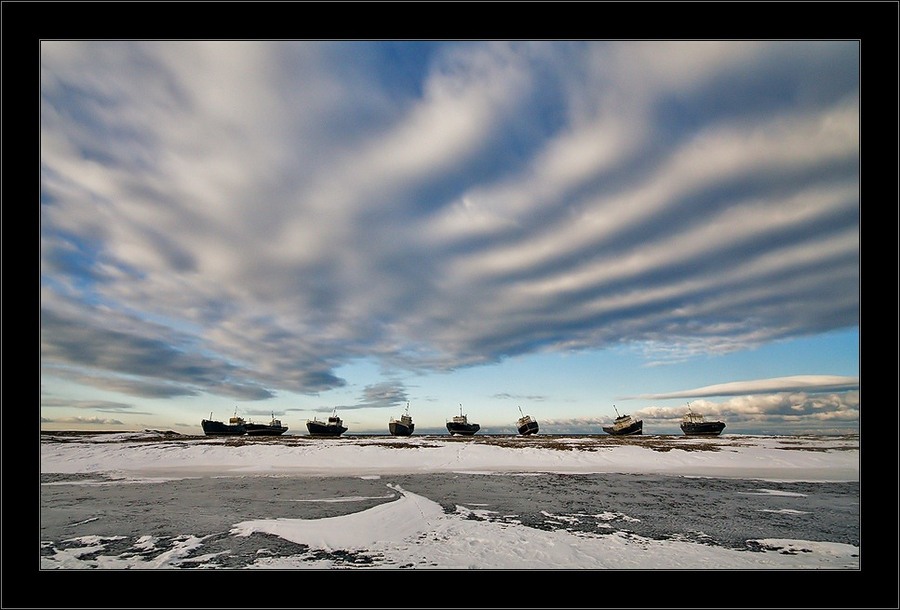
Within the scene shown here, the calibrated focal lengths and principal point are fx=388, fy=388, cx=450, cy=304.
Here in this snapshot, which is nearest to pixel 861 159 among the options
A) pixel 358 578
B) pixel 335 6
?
pixel 335 6

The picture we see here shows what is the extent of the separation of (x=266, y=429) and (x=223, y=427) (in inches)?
361

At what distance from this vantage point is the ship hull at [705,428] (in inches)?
2859

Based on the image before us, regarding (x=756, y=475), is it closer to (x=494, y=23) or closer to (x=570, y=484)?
(x=570, y=484)

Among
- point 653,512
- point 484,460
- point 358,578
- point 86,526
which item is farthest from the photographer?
point 484,460

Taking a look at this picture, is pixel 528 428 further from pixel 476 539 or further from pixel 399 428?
pixel 476 539

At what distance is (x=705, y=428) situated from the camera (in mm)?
72875

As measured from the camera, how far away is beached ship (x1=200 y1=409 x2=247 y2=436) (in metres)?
81.6

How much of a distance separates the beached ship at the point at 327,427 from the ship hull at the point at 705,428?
7177cm

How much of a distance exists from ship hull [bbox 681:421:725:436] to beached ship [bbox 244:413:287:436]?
277 feet

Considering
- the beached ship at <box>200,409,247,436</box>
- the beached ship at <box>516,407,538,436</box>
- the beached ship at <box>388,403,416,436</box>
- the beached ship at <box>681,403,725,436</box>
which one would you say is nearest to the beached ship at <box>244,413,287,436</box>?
the beached ship at <box>200,409,247,436</box>

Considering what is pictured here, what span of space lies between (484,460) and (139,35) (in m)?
30.5

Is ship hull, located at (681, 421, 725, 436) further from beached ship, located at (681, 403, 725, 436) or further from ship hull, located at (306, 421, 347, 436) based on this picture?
ship hull, located at (306, 421, 347, 436)

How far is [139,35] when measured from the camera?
459 centimetres

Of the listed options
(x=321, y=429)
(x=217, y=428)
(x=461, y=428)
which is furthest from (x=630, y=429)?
(x=217, y=428)
